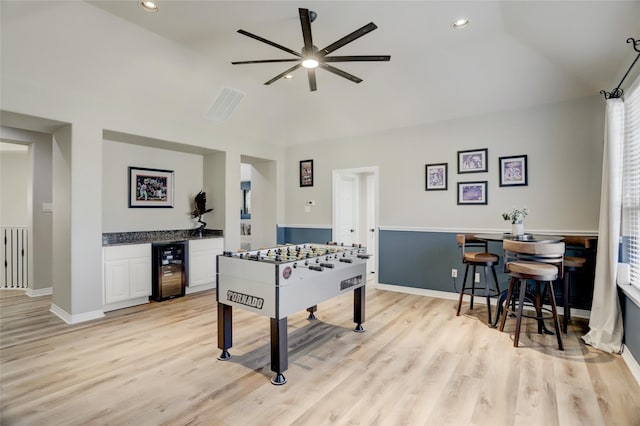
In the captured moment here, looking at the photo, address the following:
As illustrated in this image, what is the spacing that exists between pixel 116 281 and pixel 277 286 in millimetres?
2927

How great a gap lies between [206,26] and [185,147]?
7.09 ft

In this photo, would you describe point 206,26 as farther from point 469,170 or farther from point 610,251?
point 610,251

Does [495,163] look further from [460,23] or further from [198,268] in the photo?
[198,268]

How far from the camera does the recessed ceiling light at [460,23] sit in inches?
126

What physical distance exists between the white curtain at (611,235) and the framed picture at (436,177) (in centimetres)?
194

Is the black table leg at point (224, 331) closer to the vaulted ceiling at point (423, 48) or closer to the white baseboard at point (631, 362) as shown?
the vaulted ceiling at point (423, 48)

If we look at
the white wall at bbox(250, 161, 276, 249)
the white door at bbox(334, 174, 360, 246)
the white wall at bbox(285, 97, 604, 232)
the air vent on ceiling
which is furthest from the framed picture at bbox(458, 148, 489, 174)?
the white wall at bbox(250, 161, 276, 249)

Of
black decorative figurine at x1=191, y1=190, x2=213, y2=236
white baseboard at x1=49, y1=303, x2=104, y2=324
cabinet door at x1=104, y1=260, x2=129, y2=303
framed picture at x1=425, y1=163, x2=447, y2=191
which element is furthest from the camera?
black decorative figurine at x1=191, y1=190, x2=213, y2=236

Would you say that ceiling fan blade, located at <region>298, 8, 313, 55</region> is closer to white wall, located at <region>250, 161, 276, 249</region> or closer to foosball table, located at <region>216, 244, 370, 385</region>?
foosball table, located at <region>216, 244, 370, 385</region>

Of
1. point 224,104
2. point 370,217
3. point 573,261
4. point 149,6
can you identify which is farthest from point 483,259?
point 149,6

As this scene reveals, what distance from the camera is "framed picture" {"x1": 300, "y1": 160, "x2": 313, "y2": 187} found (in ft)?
20.2

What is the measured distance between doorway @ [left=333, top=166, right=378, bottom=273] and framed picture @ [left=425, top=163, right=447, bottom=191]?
4.60 feet

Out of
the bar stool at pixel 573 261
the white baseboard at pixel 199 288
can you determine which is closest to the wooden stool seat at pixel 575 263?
the bar stool at pixel 573 261

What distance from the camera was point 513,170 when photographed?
13.8 ft
